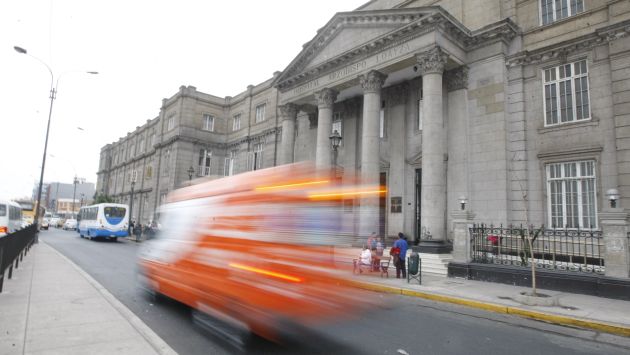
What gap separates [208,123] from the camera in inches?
1781

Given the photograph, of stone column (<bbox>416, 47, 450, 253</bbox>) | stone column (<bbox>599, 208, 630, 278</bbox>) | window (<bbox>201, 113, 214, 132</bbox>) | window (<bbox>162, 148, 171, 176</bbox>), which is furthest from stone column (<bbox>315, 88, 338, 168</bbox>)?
window (<bbox>162, 148, 171, 176</bbox>)

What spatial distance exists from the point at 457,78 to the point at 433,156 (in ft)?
18.5

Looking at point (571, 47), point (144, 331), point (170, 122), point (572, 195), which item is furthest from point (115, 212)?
point (571, 47)

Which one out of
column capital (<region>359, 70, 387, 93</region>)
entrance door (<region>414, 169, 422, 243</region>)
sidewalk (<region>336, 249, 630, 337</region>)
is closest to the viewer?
sidewalk (<region>336, 249, 630, 337</region>)

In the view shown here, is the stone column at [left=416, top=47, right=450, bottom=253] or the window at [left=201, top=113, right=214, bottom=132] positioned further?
the window at [left=201, top=113, right=214, bottom=132]

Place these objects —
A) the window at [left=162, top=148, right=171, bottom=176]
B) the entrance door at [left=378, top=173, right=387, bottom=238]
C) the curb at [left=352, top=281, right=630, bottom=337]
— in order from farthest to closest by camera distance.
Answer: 1. the window at [left=162, top=148, right=171, bottom=176]
2. the entrance door at [left=378, top=173, right=387, bottom=238]
3. the curb at [left=352, top=281, right=630, bottom=337]

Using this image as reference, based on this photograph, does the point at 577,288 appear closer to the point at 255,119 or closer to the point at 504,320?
the point at 504,320

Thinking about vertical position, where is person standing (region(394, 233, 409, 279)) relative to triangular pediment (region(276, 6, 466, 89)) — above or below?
below

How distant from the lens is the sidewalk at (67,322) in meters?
5.37

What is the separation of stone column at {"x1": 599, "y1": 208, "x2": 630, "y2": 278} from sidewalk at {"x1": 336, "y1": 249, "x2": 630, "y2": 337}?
942 mm

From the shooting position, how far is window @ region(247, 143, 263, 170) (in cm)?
3834

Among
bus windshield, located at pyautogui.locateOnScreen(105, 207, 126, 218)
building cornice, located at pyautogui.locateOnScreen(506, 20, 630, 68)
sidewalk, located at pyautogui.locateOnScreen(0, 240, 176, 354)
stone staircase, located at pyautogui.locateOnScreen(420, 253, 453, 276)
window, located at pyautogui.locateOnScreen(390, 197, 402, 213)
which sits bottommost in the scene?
sidewalk, located at pyautogui.locateOnScreen(0, 240, 176, 354)

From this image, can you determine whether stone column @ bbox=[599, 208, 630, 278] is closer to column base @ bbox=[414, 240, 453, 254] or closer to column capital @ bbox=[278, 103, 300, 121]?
column base @ bbox=[414, 240, 453, 254]

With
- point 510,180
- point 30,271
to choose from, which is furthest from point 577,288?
point 30,271
